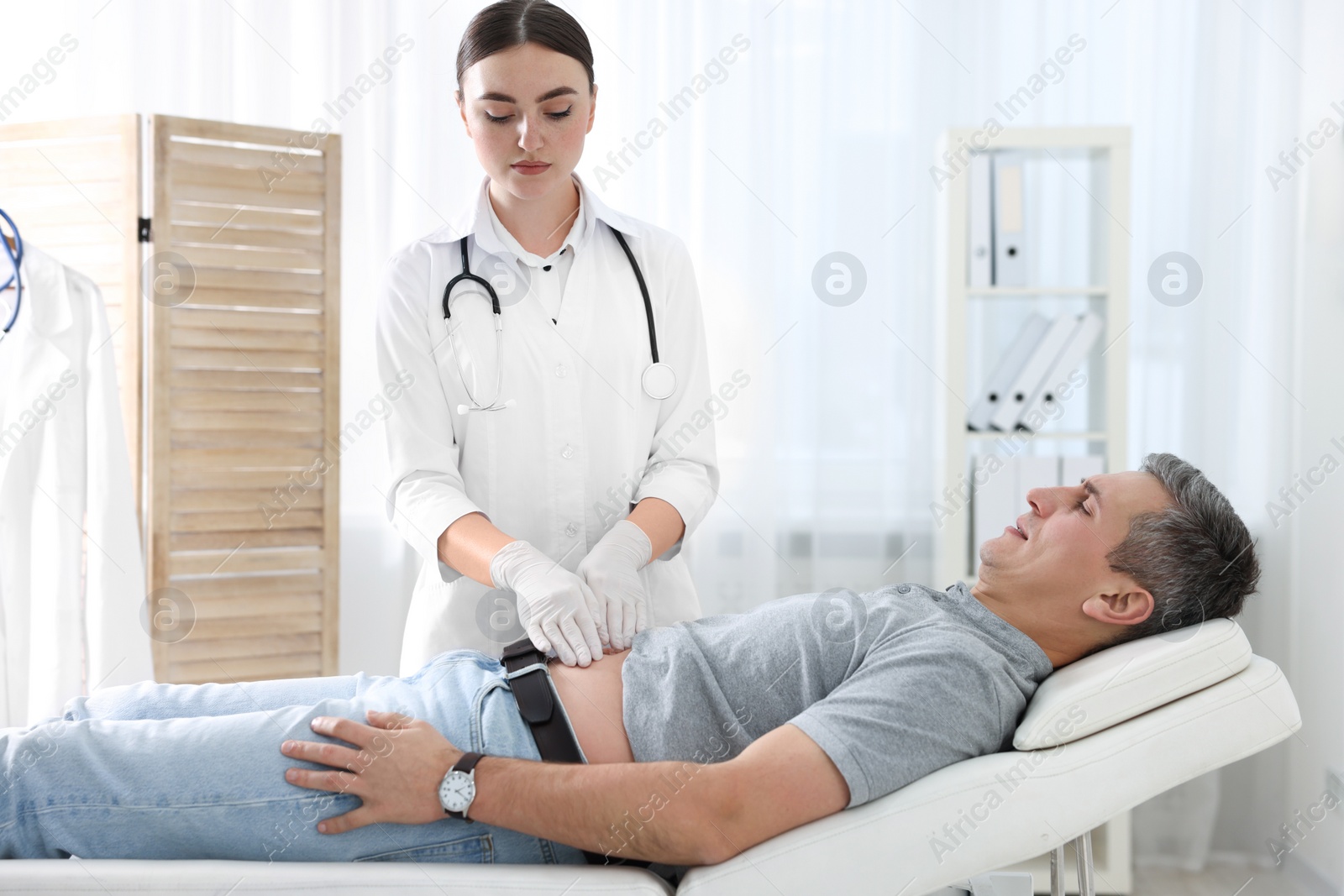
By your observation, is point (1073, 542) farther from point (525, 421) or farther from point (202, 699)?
point (202, 699)

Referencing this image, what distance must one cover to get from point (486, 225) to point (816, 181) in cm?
121

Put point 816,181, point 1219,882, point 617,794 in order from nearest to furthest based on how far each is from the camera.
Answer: point 617,794
point 1219,882
point 816,181

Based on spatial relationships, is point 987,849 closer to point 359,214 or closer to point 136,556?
point 136,556

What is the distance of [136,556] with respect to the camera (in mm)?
2049

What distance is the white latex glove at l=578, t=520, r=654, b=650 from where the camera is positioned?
1387mm

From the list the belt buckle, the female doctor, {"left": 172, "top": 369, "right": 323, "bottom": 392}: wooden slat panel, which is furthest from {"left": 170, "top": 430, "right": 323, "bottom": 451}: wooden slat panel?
the belt buckle

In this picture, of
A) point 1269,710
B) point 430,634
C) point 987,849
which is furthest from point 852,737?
point 430,634

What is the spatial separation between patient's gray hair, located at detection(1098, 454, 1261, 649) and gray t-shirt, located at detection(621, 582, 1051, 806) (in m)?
0.17

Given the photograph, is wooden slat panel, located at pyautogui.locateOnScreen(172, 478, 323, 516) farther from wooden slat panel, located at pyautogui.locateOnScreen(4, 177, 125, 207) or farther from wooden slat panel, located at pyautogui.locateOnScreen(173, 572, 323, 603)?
wooden slat panel, located at pyautogui.locateOnScreen(4, 177, 125, 207)

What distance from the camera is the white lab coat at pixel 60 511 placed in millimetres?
1952

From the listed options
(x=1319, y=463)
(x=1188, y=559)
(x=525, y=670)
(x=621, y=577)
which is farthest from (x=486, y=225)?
(x=1319, y=463)

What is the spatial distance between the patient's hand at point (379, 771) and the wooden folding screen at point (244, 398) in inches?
48.7

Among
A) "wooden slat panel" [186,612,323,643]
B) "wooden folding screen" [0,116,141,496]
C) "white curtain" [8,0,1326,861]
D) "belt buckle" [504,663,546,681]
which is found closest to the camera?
"belt buckle" [504,663,546,681]

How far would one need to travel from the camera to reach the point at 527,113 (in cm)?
144
